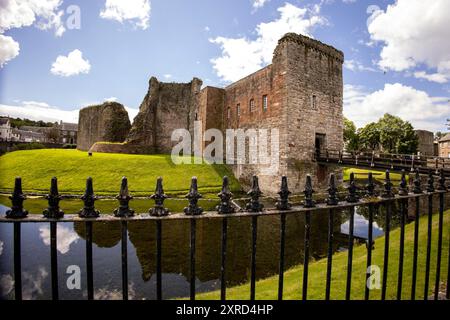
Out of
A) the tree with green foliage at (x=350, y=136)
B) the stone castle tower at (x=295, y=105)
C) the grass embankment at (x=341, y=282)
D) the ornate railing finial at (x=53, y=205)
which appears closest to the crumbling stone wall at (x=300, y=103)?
the stone castle tower at (x=295, y=105)

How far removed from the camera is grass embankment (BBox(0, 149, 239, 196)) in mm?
21312

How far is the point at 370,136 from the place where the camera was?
191 ft

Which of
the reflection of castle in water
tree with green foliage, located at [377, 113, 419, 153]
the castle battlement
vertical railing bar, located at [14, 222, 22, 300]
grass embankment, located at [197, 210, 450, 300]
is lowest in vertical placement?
the reflection of castle in water

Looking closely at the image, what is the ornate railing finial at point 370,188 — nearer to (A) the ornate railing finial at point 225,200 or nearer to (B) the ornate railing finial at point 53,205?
(A) the ornate railing finial at point 225,200

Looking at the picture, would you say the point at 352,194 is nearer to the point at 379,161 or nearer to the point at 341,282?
the point at 341,282

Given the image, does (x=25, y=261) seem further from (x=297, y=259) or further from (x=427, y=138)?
(x=427, y=138)

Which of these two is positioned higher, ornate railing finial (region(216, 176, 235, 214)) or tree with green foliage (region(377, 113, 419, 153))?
tree with green foliage (region(377, 113, 419, 153))

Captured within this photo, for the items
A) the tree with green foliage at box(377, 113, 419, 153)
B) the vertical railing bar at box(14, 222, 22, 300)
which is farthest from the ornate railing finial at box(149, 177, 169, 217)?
the tree with green foliage at box(377, 113, 419, 153)

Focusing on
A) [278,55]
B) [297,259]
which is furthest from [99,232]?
[278,55]

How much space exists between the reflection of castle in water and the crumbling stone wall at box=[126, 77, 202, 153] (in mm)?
28648

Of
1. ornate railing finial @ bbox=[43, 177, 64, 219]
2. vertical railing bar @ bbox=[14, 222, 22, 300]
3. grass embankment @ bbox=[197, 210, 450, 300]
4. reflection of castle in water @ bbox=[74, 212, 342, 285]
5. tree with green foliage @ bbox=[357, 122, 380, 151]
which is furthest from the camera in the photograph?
tree with green foliage @ bbox=[357, 122, 380, 151]

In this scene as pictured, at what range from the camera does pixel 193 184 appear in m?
2.34

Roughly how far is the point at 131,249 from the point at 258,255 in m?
4.61

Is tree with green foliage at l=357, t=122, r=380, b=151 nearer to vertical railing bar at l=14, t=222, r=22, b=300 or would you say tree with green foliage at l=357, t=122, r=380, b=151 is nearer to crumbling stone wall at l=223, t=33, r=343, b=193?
crumbling stone wall at l=223, t=33, r=343, b=193
